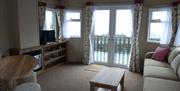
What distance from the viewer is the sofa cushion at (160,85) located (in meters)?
2.27

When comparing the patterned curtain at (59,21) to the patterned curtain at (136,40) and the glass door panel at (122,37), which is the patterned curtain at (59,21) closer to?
the glass door panel at (122,37)

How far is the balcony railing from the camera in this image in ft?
15.8

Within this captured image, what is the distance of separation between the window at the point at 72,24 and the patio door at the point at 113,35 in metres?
0.65

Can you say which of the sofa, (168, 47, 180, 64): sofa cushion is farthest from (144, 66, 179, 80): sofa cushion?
(168, 47, 180, 64): sofa cushion

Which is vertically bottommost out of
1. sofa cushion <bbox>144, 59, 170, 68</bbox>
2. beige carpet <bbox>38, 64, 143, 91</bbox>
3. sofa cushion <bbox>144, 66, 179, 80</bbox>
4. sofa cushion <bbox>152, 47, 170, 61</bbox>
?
beige carpet <bbox>38, 64, 143, 91</bbox>

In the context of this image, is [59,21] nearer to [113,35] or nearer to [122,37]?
[113,35]

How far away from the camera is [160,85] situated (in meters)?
2.39

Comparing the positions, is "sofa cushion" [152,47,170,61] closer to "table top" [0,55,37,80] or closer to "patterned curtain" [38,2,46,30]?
"table top" [0,55,37,80]

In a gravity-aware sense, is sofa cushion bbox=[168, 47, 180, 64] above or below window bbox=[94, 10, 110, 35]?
below

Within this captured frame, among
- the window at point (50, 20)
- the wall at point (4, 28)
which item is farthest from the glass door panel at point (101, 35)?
the wall at point (4, 28)

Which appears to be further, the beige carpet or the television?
the television

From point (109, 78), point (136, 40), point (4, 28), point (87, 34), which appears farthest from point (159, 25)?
point (4, 28)

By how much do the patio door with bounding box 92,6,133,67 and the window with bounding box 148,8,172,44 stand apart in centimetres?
61

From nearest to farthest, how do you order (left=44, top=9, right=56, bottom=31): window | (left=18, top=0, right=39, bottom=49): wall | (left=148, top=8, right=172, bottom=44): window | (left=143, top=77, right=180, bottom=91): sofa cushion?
(left=143, top=77, right=180, bottom=91): sofa cushion
(left=18, top=0, right=39, bottom=49): wall
(left=148, top=8, right=172, bottom=44): window
(left=44, top=9, right=56, bottom=31): window
